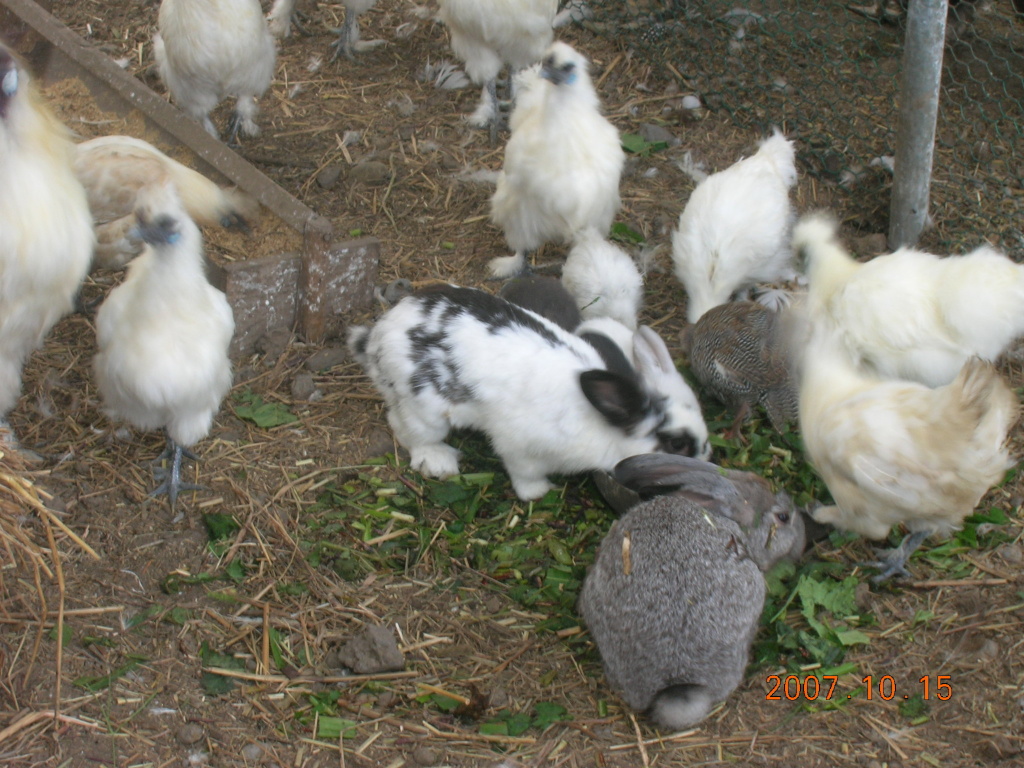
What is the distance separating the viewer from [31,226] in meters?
3.54

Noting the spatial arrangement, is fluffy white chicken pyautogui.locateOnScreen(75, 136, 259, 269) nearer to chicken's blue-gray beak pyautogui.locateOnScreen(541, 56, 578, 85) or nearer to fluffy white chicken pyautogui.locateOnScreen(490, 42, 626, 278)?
fluffy white chicken pyautogui.locateOnScreen(490, 42, 626, 278)

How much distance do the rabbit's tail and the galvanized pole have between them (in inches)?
130

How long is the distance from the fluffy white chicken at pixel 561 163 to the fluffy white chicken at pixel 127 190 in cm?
141

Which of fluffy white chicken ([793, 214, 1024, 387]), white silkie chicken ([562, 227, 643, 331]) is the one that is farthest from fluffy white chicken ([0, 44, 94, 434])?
fluffy white chicken ([793, 214, 1024, 387])

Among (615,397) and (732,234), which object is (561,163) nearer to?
(732,234)

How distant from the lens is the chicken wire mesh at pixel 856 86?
18.6ft

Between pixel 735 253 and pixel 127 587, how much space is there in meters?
3.22

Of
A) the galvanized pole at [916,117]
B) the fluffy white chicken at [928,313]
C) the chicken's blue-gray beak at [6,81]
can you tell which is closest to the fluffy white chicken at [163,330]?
the chicken's blue-gray beak at [6,81]

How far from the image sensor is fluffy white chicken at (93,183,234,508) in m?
3.53

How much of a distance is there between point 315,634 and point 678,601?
1.35m

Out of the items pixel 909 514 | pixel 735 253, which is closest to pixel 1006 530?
pixel 909 514

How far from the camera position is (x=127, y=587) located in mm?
3584

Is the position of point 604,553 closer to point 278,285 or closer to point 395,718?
point 395,718

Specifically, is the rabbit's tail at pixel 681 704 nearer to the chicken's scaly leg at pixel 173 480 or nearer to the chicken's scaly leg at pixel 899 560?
the chicken's scaly leg at pixel 899 560
